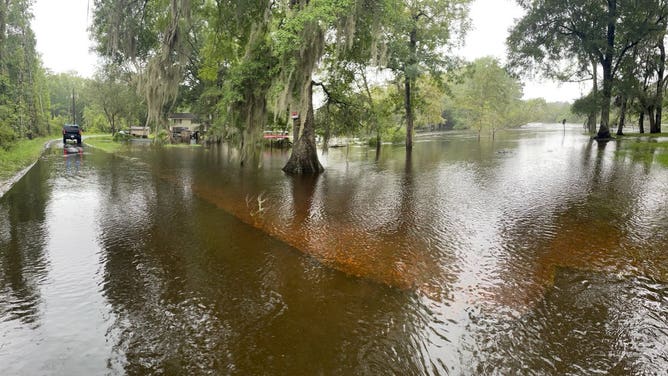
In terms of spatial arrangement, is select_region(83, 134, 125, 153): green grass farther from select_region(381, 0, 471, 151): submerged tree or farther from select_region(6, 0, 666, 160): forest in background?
select_region(381, 0, 471, 151): submerged tree

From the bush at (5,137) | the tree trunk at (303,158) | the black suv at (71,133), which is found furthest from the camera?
the black suv at (71,133)

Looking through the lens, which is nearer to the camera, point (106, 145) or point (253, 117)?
point (253, 117)

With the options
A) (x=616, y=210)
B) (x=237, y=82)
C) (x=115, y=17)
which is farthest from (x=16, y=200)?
(x=616, y=210)

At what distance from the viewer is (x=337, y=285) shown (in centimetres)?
546

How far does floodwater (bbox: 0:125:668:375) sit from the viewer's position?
379 centimetres

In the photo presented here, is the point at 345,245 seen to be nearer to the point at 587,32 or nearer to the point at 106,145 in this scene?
the point at 587,32

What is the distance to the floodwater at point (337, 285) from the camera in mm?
3789

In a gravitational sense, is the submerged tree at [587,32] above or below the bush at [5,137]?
above

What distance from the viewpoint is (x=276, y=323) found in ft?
14.5

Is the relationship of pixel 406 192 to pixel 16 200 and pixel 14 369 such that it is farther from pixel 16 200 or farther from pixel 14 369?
pixel 16 200

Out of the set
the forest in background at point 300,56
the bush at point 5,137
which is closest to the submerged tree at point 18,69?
the forest in background at point 300,56

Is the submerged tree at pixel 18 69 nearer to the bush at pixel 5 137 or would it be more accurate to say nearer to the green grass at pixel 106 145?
the bush at pixel 5 137

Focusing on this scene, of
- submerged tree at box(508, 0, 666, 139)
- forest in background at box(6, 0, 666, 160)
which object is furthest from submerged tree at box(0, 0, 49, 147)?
submerged tree at box(508, 0, 666, 139)

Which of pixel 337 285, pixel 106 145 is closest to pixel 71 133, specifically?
pixel 106 145
